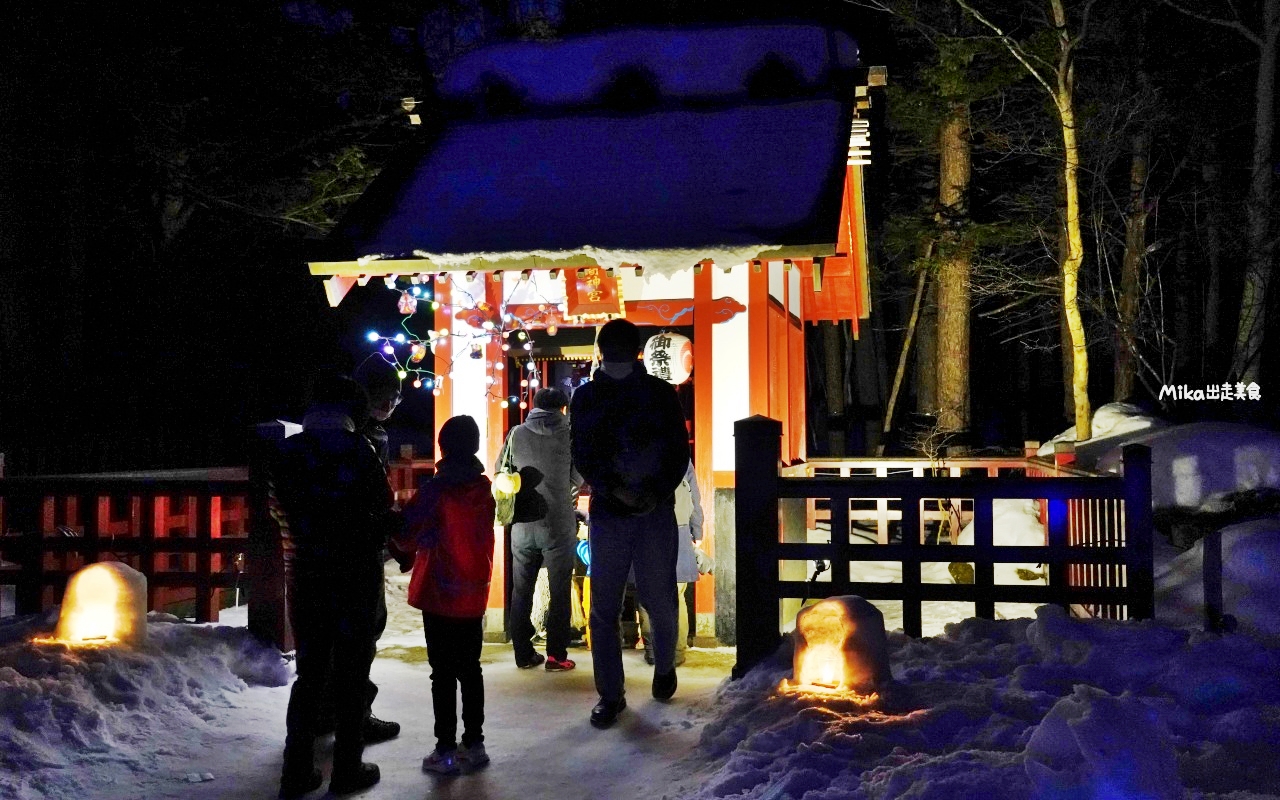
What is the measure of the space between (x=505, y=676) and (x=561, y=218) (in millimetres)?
3738

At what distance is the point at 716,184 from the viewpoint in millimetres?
8172

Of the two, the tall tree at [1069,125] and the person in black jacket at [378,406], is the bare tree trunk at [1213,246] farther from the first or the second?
the person in black jacket at [378,406]

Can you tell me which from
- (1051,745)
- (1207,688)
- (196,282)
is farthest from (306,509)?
(196,282)

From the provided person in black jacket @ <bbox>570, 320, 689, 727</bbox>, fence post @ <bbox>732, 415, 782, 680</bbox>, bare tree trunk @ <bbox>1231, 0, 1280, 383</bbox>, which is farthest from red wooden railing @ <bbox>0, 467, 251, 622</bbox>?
bare tree trunk @ <bbox>1231, 0, 1280, 383</bbox>

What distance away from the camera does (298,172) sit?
54.1 ft

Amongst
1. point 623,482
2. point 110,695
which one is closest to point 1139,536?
point 623,482

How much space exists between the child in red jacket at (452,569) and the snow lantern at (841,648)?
6.14ft

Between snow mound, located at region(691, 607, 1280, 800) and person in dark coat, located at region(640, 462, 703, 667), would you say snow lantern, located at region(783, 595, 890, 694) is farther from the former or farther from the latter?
person in dark coat, located at region(640, 462, 703, 667)

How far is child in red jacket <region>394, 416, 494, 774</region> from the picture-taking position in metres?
5.08

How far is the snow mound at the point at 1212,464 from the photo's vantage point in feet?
33.0

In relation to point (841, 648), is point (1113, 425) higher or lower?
higher

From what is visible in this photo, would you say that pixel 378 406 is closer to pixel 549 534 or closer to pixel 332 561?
pixel 332 561

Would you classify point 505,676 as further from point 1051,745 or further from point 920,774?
point 1051,745

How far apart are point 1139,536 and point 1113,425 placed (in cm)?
951
